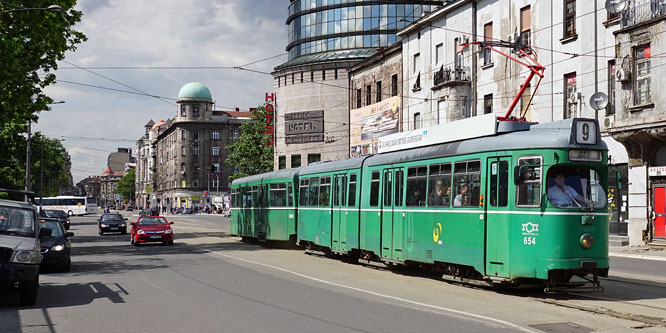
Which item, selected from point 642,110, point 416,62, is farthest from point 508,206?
point 416,62

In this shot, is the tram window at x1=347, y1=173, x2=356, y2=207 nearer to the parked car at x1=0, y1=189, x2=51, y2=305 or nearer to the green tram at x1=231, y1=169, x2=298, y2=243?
the green tram at x1=231, y1=169, x2=298, y2=243

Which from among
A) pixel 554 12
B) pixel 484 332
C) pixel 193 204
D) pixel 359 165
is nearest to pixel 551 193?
pixel 484 332

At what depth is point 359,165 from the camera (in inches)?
787

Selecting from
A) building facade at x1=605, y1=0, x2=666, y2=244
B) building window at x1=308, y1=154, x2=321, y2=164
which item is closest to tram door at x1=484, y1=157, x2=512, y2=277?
building facade at x1=605, y1=0, x2=666, y2=244

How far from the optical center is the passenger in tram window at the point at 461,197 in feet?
46.4

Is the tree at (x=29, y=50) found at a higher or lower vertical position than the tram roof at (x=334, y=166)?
higher

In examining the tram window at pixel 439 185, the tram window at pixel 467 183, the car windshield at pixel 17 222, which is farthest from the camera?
the tram window at pixel 439 185

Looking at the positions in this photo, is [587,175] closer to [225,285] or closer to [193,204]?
[225,285]

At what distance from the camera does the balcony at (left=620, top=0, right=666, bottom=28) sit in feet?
88.4

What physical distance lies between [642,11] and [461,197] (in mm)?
17764

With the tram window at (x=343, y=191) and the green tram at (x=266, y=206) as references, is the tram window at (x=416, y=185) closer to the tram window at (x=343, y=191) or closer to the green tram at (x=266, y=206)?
the tram window at (x=343, y=191)

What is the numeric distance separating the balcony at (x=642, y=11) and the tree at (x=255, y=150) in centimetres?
5505

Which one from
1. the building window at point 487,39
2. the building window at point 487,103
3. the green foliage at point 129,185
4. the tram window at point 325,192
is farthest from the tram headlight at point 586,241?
the green foliage at point 129,185

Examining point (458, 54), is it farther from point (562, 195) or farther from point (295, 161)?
point (295, 161)
